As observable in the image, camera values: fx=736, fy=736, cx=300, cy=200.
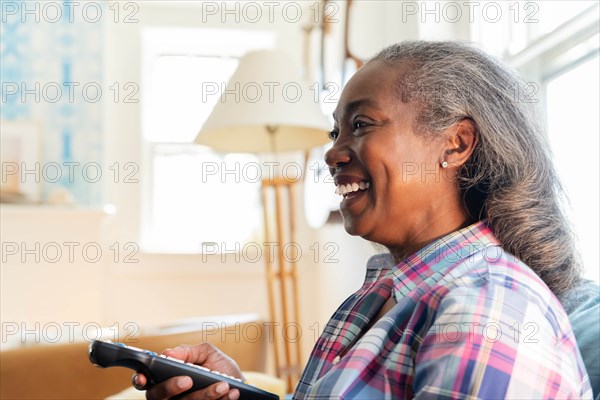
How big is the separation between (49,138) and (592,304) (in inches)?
147

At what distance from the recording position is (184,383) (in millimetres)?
1107

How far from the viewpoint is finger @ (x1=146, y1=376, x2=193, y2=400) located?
1105mm

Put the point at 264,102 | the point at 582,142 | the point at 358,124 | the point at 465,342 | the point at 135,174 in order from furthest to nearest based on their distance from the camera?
the point at 135,174 < the point at 264,102 < the point at 582,142 < the point at 358,124 < the point at 465,342

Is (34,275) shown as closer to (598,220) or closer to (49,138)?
(49,138)

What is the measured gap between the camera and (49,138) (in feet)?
14.1

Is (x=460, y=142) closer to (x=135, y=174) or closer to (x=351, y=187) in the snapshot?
(x=351, y=187)

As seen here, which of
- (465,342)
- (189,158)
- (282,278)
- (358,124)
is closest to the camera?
(465,342)

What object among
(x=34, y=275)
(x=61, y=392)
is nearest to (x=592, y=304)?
(x=61, y=392)

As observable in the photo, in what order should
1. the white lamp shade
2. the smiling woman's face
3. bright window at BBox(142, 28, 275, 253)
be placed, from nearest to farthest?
the smiling woman's face, the white lamp shade, bright window at BBox(142, 28, 275, 253)

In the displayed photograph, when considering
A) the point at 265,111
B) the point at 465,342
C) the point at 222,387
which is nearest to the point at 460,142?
the point at 465,342

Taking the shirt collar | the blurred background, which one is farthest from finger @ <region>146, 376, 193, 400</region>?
the blurred background

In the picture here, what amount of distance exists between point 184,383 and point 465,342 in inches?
18.0

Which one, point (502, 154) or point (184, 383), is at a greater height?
point (502, 154)

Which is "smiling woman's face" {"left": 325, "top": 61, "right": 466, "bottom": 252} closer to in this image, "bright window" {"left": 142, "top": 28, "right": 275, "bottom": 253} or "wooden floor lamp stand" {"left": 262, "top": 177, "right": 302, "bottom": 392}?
"wooden floor lamp stand" {"left": 262, "top": 177, "right": 302, "bottom": 392}
